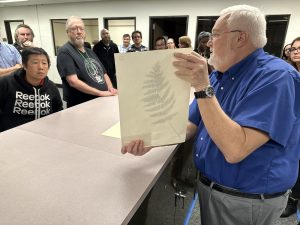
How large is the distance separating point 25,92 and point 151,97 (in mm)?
1196

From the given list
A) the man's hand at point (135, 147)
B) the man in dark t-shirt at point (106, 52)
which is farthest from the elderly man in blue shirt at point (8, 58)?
the man's hand at point (135, 147)

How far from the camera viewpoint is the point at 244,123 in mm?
707

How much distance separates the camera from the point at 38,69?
5.12 ft

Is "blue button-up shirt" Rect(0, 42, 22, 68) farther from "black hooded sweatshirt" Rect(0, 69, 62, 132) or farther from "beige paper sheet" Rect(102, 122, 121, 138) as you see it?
"beige paper sheet" Rect(102, 122, 121, 138)

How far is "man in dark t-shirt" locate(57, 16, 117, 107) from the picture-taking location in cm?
195

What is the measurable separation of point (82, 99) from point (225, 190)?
160 cm

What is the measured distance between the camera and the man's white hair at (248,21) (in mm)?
766

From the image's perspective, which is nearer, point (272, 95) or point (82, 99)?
point (272, 95)

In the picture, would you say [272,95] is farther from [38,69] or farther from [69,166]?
[38,69]

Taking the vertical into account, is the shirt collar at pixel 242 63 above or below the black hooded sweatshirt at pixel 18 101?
above

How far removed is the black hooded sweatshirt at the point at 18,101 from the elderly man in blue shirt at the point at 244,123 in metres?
1.00

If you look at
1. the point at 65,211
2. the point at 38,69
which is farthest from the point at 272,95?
the point at 38,69

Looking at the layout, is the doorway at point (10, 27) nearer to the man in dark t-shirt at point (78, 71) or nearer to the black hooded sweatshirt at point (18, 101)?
the man in dark t-shirt at point (78, 71)

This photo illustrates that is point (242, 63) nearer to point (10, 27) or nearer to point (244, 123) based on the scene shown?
point (244, 123)
